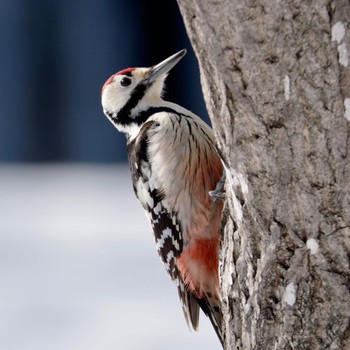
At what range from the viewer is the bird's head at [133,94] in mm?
3805

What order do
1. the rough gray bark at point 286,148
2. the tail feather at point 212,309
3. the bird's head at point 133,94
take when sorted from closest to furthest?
the rough gray bark at point 286,148 → the tail feather at point 212,309 → the bird's head at point 133,94

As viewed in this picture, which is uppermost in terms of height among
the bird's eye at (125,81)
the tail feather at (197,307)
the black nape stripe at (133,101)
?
the bird's eye at (125,81)

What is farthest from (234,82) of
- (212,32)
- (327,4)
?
(327,4)

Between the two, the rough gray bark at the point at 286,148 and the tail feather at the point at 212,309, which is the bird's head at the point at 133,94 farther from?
the rough gray bark at the point at 286,148

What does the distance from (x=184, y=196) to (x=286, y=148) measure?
4.50 feet

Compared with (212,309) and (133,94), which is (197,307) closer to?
(212,309)

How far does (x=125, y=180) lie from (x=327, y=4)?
16.6 feet

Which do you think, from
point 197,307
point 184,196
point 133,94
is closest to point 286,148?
point 184,196

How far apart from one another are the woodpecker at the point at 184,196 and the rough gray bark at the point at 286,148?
105cm

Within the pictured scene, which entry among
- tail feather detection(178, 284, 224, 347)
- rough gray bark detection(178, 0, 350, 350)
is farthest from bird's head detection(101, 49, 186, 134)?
rough gray bark detection(178, 0, 350, 350)

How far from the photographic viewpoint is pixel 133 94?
381cm

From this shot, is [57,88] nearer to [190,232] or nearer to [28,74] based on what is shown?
[28,74]

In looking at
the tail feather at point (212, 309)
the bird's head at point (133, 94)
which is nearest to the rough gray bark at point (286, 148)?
the tail feather at point (212, 309)

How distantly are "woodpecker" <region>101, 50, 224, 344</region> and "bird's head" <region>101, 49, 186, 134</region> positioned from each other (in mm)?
72
